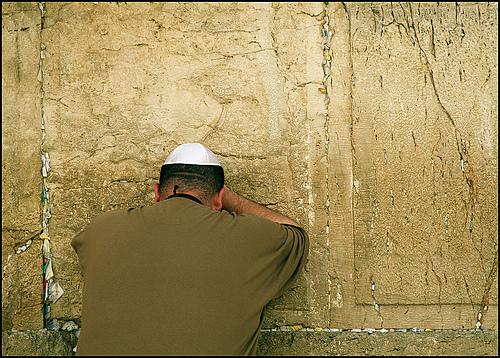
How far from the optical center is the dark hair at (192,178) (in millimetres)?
2457

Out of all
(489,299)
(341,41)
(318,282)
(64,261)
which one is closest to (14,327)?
(64,261)

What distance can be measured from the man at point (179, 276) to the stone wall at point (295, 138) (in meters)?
0.51

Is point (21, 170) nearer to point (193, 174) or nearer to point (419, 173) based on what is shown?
point (193, 174)

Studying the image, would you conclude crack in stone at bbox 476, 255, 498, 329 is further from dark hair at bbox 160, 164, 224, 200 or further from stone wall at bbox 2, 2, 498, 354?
dark hair at bbox 160, 164, 224, 200

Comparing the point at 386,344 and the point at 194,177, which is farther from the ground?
the point at 194,177

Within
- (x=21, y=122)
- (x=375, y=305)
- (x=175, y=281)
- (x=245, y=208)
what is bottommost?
(x=375, y=305)

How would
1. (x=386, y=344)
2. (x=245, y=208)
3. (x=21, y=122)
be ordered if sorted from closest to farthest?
(x=245, y=208), (x=386, y=344), (x=21, y=122)

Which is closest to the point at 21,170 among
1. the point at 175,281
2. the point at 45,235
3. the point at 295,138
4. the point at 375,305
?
the point at 45,235

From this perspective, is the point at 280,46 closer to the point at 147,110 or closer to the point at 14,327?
the point at 147,110

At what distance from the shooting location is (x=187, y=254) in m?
2.23

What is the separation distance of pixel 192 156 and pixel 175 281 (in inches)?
23.2

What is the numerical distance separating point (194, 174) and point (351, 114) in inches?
35.0

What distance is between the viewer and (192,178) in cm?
Answer: 246

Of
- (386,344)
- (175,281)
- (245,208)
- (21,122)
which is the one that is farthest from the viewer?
(21,122)
